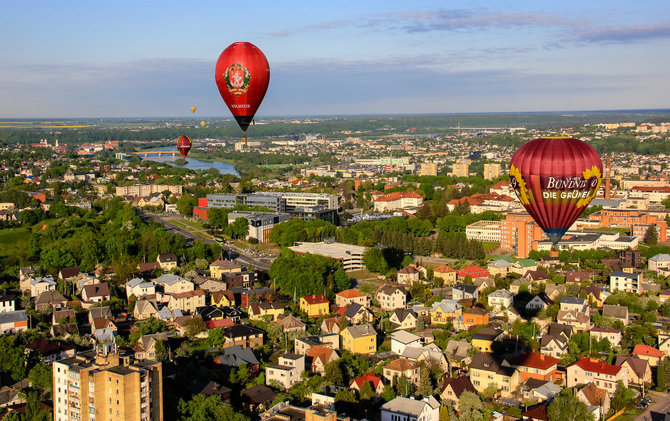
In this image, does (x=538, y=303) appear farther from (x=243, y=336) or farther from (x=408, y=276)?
(x=243, y=336)

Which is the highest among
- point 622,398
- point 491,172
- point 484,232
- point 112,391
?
point 491,172

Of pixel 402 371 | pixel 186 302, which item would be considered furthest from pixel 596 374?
pixel 186 302

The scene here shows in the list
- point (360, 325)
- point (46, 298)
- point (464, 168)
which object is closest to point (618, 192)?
point (464, 168)

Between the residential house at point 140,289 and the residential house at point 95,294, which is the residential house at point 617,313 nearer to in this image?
the residential house at point 140,289

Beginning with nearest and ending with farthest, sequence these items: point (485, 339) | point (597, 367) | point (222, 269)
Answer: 1. point (597, 367)
2. point (485, 339)
3. point (222, 269)

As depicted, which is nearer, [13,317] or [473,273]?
[13,317]

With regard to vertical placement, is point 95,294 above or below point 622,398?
above

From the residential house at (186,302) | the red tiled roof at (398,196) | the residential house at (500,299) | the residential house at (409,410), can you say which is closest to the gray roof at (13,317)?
the residential house at (186,302)

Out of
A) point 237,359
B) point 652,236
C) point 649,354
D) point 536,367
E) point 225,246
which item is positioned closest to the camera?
point 536,367
